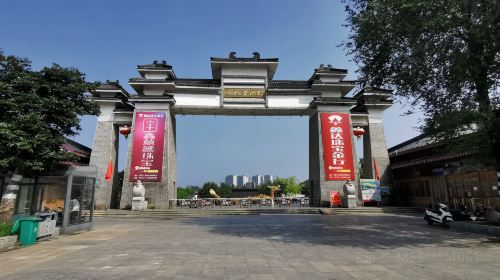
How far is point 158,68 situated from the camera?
25.0 metres

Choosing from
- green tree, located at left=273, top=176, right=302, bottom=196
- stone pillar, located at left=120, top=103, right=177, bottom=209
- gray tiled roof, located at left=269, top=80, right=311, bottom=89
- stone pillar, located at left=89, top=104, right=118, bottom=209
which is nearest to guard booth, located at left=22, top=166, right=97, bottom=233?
stone pillar, located at left=120, top=103, right=177, bottom=209

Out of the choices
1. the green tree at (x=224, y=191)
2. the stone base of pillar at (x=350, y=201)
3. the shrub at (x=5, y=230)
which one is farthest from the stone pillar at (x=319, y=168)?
the green tree at (x=224, y=191)

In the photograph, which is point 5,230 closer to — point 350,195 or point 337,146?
point 350,195

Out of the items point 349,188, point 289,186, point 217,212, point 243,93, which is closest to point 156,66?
point 243,93

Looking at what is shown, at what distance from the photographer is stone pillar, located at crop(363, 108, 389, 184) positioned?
25.3 meters

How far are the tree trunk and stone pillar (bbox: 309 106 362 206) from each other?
1837cm

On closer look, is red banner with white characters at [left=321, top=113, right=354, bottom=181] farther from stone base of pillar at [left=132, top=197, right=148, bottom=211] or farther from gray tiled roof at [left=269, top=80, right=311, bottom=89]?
stone base of pillar at [left=132, top=197, right=148, bottom=211]

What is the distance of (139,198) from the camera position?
21141 mm

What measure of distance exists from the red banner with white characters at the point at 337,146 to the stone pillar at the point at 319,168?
299 mm

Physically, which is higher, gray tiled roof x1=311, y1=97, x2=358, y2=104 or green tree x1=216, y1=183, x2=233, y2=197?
gray tiled roof x1=311, y1=97, x2=358, y2=104

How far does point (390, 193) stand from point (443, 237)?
15875 millimetres

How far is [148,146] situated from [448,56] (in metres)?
19.7

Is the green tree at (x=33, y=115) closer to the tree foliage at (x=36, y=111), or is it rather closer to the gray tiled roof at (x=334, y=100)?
the tree foliage at (x=36, y=111)

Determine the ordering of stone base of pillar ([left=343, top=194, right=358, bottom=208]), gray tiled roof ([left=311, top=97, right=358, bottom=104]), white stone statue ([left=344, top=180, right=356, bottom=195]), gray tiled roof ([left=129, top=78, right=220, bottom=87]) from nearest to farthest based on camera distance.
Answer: stone base of pillar ([left=343, top=194, right=358, bottom=208]) < white stone statue ([left=344, top=180, right=356, bottom=195]) < gray tiled roof ([left=129, top=78, right=220, bottom=87]) < gray tiled roof ([left=311, top=97, right=358, bottom=104])
